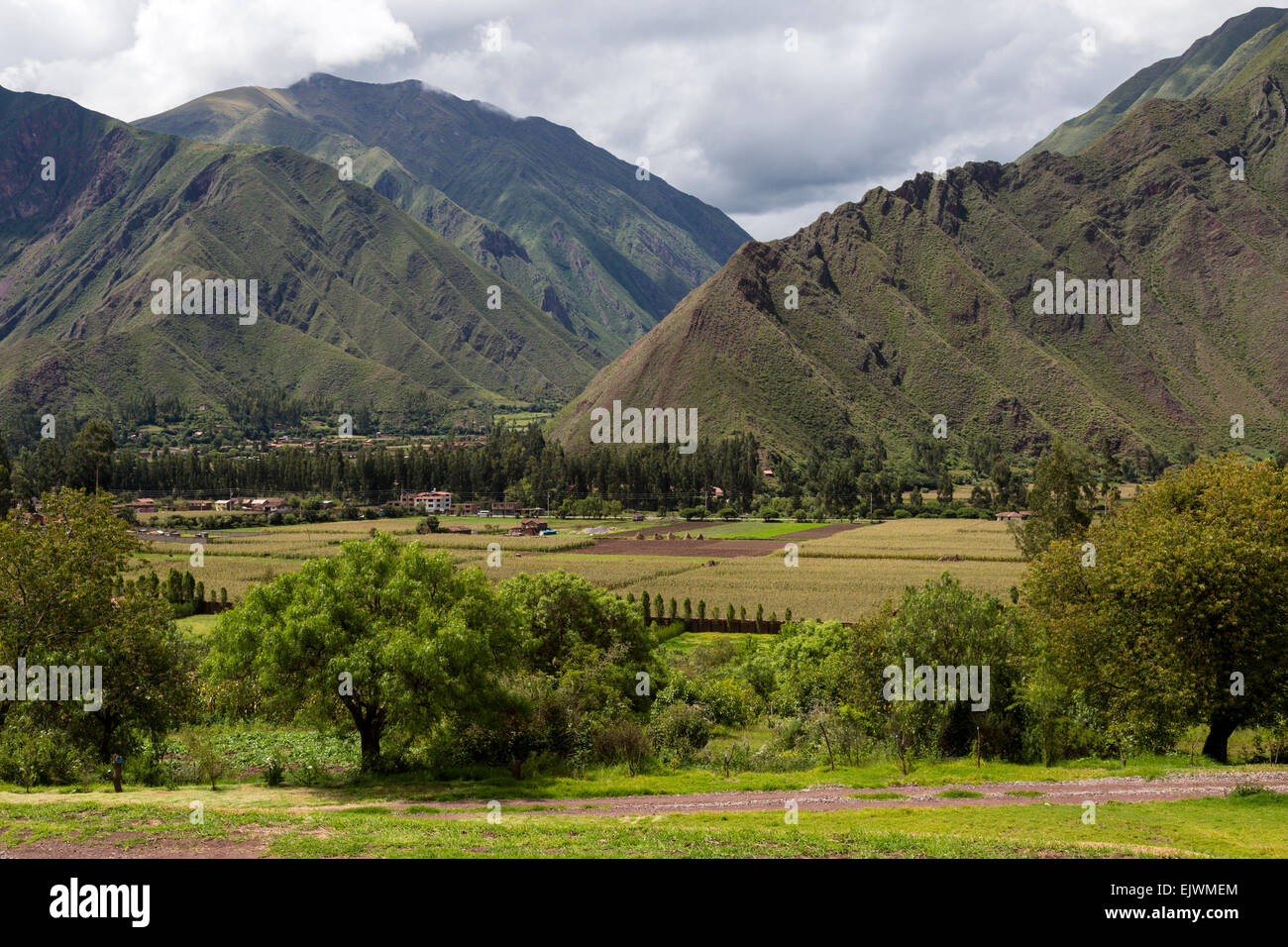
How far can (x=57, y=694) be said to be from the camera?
3453 centimetres

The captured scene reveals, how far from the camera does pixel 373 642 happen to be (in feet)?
111

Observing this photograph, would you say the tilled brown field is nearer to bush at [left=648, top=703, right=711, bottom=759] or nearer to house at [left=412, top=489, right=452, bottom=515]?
house at [left=412, top=489, right=452, bottom=515]

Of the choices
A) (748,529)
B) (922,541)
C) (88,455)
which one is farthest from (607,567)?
(88,455)

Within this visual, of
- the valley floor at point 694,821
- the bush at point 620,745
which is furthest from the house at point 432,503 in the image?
the valley floor at point 694,821

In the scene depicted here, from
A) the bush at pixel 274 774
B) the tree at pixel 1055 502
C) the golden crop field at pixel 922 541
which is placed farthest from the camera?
the golden crop field at pixel 922 541

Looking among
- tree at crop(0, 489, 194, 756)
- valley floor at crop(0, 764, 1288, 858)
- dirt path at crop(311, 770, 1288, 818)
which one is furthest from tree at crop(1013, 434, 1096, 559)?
tree at crop(0, 489, 194, 756)

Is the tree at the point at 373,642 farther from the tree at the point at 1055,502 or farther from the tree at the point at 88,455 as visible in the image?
the tree at the point at 88,455

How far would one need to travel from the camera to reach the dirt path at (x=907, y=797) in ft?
92.8

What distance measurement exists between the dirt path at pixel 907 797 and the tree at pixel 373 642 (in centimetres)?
493

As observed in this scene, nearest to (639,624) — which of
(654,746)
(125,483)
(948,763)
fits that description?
(654,746)
